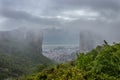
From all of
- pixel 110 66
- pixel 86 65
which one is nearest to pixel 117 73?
pixel 110 66

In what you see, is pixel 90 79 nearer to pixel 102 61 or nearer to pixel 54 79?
pixel 54 79

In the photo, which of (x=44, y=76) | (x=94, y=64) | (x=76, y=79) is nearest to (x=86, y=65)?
(x=94, y=64)

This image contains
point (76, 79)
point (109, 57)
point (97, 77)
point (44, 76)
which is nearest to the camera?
point (76, 79)

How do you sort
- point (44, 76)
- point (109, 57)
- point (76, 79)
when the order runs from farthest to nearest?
point (109, 57) → point (44, 76) → point (76, 79)

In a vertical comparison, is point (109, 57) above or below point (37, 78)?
above

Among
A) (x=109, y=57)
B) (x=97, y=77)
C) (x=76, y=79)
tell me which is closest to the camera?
(x=76, y=79)

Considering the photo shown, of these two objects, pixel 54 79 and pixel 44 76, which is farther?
pixel 44 76

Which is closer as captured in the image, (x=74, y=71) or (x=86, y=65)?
(x=74, y=71)

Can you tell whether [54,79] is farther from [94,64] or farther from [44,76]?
[94,64]

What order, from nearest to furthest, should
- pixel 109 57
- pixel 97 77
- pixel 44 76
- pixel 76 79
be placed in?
pixel 76 79 → pixel 97 77 → pixel 44 76 → pixel 109 57
